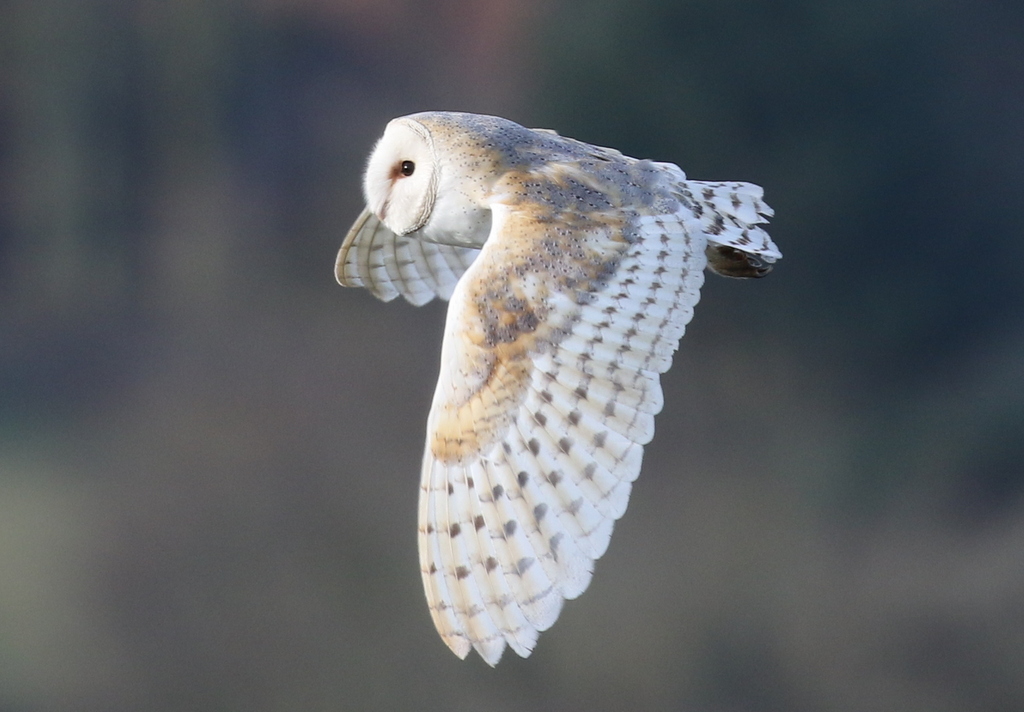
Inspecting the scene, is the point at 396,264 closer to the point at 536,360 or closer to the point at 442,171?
the point at 442,171

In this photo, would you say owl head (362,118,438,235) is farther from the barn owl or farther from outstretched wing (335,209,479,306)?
outstretched wing (335,209,479,306)

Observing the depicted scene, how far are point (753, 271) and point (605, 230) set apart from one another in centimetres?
19

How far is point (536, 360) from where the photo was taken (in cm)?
70

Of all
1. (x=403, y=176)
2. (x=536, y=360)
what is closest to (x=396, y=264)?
(x=403, y=176)

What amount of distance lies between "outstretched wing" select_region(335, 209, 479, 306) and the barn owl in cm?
18

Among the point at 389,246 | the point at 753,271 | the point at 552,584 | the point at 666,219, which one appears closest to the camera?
the point at 552,584

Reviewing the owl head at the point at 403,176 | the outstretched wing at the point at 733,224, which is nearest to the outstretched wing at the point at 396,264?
the owl head at the point at 403,176

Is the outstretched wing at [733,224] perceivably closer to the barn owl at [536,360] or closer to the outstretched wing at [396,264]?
the barn owl at [536,360]

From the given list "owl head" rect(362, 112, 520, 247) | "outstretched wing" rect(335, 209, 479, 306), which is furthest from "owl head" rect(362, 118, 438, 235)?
"outstretched wing" rect(335, 209, 479, 306)

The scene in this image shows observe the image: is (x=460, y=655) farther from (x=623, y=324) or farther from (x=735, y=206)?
(x=735, y=206)

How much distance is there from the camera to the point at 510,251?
714mm

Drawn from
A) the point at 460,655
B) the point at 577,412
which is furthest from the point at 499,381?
the point at 460,655

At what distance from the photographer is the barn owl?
66 cm

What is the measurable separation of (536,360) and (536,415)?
39 mm
